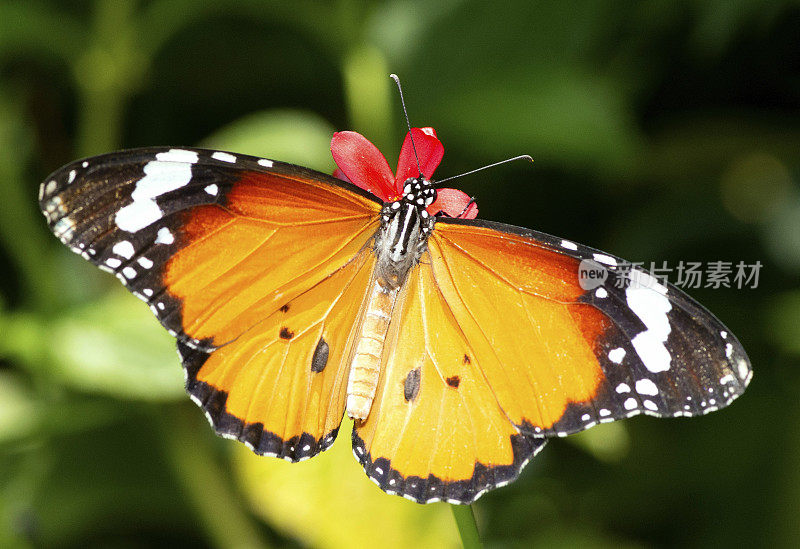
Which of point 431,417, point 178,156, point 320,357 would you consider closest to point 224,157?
point 178,156

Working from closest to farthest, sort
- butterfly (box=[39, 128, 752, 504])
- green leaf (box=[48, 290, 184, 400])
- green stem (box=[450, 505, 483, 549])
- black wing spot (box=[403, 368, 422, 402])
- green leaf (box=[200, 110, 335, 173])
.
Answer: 1. green stem (box=[450, 505, 483, 549])
2. butterfly (box=[39, 128, 752, 504])
3. black wing spot (box=[403, 368, 422, 402])
4. green leaf (box=[48, 290, 184, 400])
5. green leaf (box=[200, 110, 335, 173])

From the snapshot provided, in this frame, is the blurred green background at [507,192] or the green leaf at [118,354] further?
the blurred green background at [507,192]

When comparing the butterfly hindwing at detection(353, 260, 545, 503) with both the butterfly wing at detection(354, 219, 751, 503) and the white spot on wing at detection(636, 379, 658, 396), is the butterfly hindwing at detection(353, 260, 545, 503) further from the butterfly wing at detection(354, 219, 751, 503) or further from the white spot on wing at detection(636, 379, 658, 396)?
the white spot on wing at detection(636, 379, 658, 396)

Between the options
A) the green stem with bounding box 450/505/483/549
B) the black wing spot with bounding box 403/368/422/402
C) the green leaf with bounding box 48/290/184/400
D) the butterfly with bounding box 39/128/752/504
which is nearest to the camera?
the green stem with bounding box 450/505/483/549

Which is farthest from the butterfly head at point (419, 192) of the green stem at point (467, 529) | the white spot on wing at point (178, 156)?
the green stem at point (467, 529)

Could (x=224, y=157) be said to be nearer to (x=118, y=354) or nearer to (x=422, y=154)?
(x=422, y=154)

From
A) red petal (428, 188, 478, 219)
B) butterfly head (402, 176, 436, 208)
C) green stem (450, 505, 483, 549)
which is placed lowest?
green stem (450, 505, 483, 549)

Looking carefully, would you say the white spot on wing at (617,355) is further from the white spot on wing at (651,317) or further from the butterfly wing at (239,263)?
the butterfly wing at (239,263)

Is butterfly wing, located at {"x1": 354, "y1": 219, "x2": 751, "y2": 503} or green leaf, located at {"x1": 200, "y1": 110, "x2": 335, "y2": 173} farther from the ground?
green leaf, located at {"x1": 200, "y1": 110, "x2": 335, "y2": 173}

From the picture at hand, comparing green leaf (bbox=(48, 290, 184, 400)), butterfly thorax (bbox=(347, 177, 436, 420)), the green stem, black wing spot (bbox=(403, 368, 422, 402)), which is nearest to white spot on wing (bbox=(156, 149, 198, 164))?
butterfly thorax (bbox=(347, 177, 436, 420))
